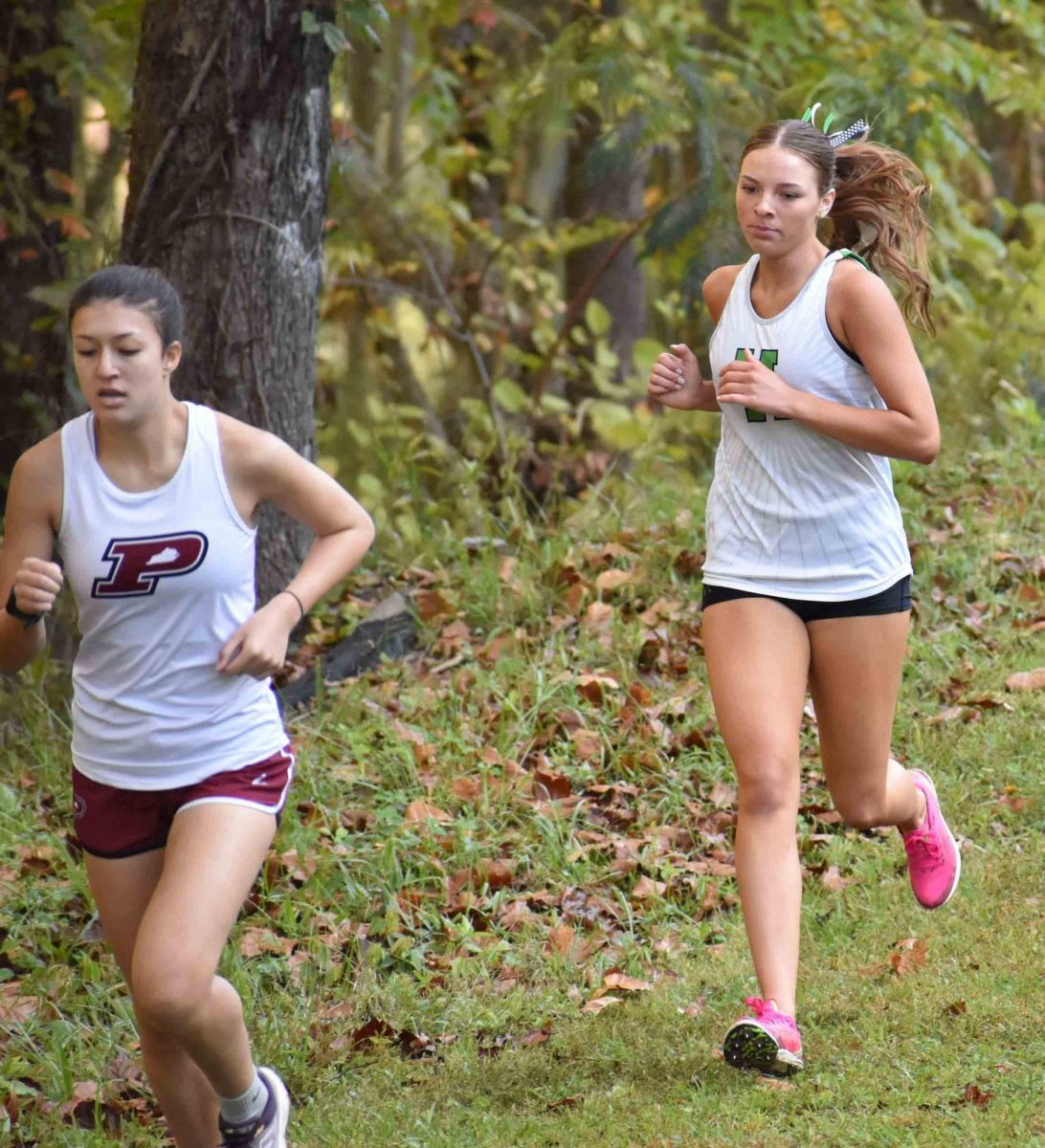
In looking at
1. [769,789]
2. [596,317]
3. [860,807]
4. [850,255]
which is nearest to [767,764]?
[769,789]

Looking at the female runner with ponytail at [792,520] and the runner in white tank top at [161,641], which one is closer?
the runner in white tank top at [161,641]

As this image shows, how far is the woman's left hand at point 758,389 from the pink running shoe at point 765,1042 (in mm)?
1472

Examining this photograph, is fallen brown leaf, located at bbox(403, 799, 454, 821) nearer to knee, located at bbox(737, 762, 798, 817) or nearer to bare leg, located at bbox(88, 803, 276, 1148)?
knee, located at bbox(737, 762, 798, 817)

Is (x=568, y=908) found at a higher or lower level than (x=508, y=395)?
lower

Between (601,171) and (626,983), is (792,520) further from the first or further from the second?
(601,171)

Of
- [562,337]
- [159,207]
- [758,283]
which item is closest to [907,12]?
[562,337]

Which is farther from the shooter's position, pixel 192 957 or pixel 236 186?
pixel 236 186

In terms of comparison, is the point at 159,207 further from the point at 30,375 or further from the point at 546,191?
the point at 546,191

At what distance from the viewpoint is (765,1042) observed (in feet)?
12.4

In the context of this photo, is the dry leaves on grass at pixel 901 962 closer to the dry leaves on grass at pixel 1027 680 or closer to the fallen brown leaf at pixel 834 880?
the fallen brown leaf at pixel 834 880

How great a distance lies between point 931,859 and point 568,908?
1.27 m

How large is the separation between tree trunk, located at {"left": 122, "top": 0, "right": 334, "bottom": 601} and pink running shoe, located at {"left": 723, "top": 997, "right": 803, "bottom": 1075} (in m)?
3.82

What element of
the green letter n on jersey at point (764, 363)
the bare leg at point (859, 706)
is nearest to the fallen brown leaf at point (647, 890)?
the bare leg at point (859, 706)

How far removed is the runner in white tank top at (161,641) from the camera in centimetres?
328
